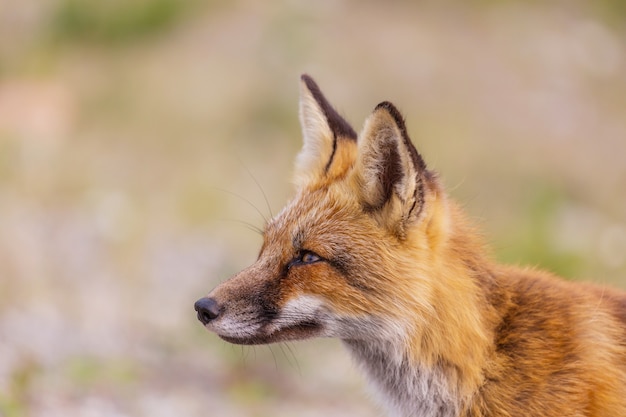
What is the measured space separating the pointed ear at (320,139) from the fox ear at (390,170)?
55 cm

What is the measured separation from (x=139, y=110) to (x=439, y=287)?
38.6ft

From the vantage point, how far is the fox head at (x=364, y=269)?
213 inches

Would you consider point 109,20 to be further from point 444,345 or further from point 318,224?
point 444,345

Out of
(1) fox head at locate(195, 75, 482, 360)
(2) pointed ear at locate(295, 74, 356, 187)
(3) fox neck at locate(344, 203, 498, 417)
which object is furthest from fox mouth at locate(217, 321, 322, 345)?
(2) pointed ear at locate(295, 74, 356, 187)

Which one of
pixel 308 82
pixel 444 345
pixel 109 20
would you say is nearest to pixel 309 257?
pixel 444 345

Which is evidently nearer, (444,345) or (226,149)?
(444,345)

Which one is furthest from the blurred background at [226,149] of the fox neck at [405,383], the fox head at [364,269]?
the fox head at [364,269]

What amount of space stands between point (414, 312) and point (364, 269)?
42cm

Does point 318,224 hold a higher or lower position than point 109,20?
lower

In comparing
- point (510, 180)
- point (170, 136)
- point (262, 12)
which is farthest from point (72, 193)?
point (510, 180)

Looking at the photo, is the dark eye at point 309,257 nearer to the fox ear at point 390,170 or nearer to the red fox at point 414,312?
the red fox at point 414,312

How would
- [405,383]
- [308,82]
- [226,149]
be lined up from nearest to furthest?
[405,383] → [308,82] → [226,149]

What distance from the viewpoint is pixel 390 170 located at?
546 centimetres

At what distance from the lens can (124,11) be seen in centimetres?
1825
